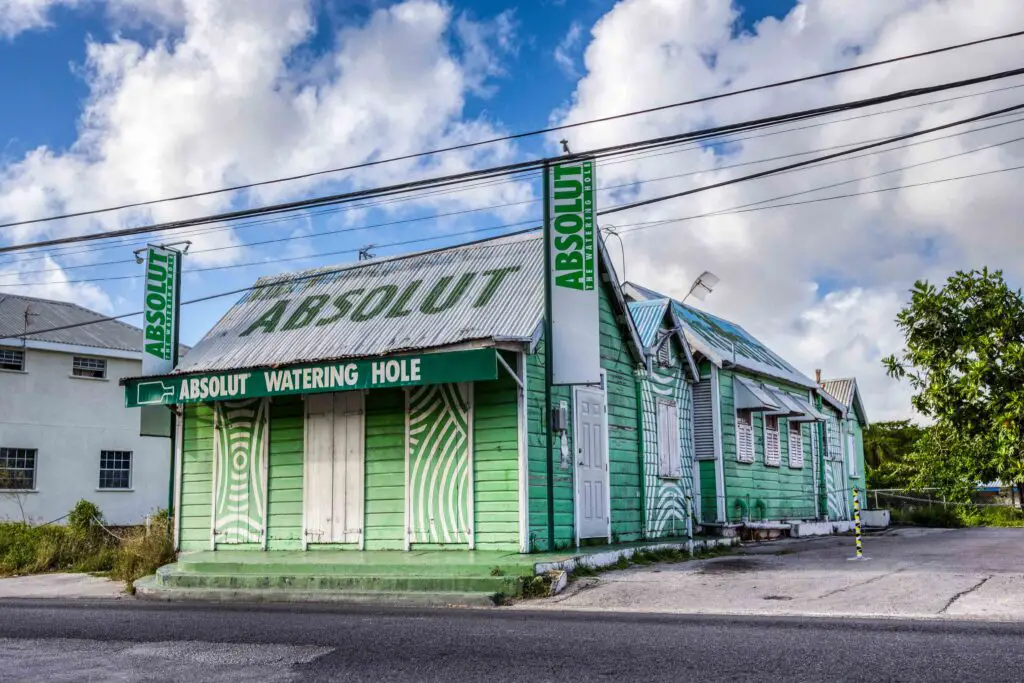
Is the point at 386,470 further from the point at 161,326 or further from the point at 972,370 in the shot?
the point at 972,370

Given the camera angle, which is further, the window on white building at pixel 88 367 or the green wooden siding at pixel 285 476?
the window on white building at pixel 88 367

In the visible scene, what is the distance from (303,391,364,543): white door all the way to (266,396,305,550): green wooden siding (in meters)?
0.22

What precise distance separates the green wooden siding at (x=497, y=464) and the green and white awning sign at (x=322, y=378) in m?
0.82

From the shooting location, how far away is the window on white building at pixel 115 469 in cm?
3066

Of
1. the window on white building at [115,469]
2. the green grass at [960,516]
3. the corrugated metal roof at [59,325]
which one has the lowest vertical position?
the green grass at [960,516]

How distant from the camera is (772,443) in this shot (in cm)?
2381

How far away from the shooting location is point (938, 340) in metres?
23.4

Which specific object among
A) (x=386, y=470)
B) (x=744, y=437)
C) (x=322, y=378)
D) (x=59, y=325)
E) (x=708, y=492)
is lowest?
(x=708, y=492)

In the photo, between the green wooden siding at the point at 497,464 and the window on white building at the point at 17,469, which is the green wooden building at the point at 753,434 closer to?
the green wooden siding at the point at 497,464

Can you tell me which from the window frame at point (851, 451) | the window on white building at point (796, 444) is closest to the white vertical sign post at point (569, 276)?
the window on white building at point (796, 444)

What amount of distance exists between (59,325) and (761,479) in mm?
22560

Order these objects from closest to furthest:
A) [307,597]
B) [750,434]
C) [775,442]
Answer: [307,597]
[750,434]
[775,442]

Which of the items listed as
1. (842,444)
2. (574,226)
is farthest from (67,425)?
(842,444)

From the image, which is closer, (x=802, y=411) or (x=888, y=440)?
(x=802, y=411)
